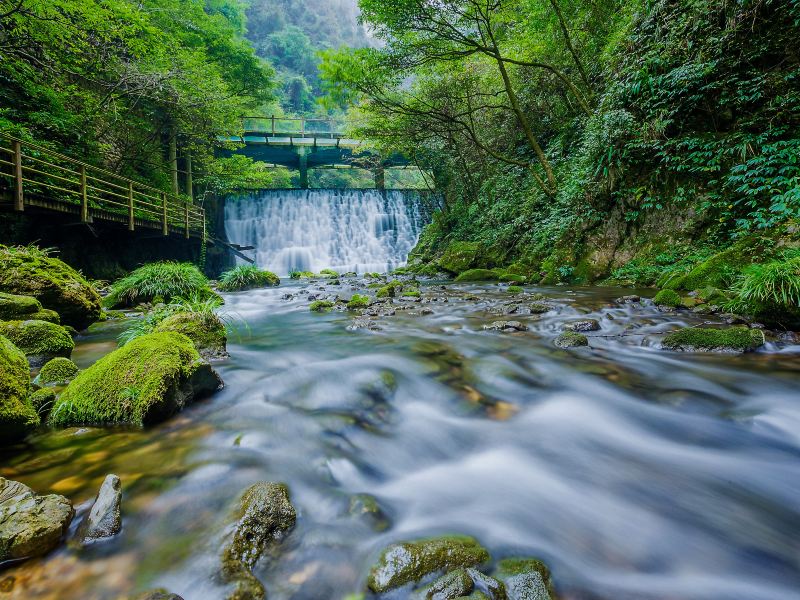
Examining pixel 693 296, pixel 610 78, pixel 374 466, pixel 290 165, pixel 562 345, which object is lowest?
pixel 374 466

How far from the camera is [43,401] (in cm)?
271

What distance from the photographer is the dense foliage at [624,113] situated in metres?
6.90

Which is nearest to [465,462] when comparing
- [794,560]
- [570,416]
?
[570,416]

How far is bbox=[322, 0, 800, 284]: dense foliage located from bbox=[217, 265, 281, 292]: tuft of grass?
20.2 feet

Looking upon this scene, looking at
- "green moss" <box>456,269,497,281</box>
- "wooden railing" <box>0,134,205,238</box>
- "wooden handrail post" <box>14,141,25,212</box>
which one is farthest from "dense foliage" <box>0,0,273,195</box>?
"green moss" <box>456,269,497,281</box>

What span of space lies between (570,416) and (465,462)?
1086 millimetres

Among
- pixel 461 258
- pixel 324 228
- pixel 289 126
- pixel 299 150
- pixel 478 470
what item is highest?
pixel 289 126

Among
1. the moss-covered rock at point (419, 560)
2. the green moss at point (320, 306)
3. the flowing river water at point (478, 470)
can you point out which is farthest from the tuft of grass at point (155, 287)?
the moss-covered rock at point (419, 560)

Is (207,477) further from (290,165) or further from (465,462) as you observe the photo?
(290,165)

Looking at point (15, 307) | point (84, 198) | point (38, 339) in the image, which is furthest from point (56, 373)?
point (84, 198)

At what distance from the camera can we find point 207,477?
2160mm

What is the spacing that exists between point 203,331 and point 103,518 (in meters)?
3.05

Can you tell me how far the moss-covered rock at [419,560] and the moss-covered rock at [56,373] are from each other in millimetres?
3291

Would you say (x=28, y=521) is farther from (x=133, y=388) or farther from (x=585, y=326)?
(x=585, y=326)
